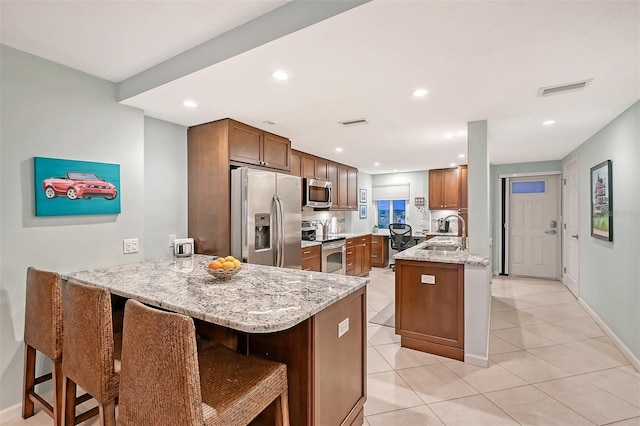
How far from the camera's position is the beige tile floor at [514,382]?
1.99m

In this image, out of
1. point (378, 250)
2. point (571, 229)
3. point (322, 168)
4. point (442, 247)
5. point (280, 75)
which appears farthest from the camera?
point (378, 250)

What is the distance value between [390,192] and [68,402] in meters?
6.91

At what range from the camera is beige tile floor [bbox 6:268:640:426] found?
6.54 feet

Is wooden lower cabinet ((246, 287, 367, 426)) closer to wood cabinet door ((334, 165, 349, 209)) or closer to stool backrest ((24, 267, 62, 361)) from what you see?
stool backrest ((24, 267, 62, 361))

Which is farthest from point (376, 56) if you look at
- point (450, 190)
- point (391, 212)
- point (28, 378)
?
point (391, 212)

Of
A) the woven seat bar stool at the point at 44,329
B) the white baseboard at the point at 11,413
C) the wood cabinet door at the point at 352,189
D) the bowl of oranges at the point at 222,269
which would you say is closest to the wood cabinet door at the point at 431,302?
the bowl of oranges at the point at 222,269

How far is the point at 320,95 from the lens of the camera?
2488 mm

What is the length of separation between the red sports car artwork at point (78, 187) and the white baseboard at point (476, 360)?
3.38m

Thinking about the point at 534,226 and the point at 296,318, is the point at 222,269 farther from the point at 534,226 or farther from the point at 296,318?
the point at 534,226

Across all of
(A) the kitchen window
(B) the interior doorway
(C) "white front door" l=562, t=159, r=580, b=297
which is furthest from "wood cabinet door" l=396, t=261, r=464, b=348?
(A) the kitchen window

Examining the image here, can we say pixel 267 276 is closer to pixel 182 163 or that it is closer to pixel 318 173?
pixel 182 163

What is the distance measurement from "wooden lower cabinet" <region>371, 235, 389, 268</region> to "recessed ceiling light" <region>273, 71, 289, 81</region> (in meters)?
5.32

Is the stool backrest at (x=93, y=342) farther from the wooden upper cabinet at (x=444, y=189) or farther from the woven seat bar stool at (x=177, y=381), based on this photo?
the wooden upper cabinet at (x=444, y=189)

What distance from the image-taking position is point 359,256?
19.6 feet
